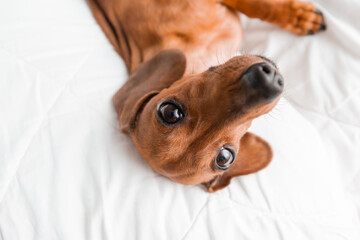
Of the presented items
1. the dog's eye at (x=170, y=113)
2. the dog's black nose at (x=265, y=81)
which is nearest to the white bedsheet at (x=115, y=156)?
the dog's eye at (x=170, y=113)

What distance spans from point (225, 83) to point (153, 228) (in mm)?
797

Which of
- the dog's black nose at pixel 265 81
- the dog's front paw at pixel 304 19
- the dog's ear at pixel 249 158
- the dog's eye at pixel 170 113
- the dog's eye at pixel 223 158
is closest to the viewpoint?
the dog's black nose at pixel 265 81

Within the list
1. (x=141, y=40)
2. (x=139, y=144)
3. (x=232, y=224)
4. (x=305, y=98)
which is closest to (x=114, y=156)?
(x=139, y=144)

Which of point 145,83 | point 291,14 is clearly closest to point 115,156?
point 145,83

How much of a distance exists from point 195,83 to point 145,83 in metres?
0.42

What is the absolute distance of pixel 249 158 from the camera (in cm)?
169

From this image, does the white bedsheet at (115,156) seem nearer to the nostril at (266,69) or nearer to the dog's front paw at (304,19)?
the dog's front paw at (304,19)

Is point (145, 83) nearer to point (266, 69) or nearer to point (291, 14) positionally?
point (266, 69)

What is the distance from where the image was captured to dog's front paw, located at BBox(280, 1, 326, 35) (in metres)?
2.07

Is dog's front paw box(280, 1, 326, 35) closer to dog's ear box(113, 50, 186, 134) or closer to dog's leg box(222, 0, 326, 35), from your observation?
dog's leg box(222, 0, 326, 35)

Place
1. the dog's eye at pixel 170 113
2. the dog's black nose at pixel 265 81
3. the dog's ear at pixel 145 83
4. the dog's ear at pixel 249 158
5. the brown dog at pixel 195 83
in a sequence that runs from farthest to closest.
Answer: the dog's ear at pixel 249 158
the dog's ear at pixel 145 83
the dog's eye at pixel 170 113
the brown dog at pixel 195 83
the dog's black nose at pixel 265 81

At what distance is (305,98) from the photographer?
2053 mm

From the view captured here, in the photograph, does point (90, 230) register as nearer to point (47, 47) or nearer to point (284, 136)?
point (47, 47)

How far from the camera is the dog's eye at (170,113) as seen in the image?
4.34 feet
